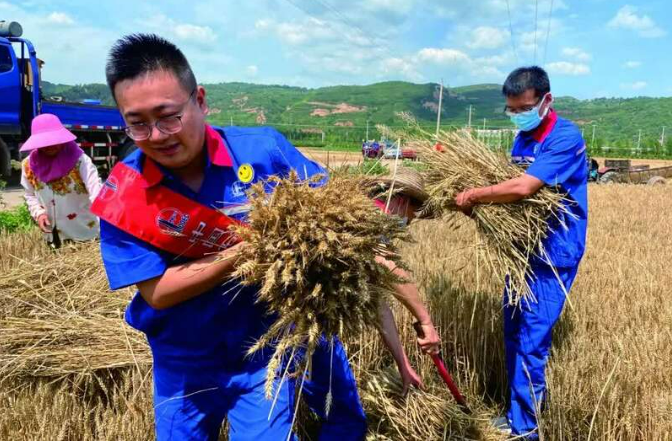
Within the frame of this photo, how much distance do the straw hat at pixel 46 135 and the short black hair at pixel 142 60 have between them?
244cm

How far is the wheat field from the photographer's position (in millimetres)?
2221

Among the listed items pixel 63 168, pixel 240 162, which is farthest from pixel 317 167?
pixel 63 168

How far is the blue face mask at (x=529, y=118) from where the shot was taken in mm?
2715

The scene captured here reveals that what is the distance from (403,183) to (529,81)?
143 centimetres

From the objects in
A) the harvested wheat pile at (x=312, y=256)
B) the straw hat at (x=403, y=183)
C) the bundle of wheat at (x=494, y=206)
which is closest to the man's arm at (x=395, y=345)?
the straw hat at (x=403, y=183)

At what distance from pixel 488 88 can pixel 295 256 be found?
156 metres

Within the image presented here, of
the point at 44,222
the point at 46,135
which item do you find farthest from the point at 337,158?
the point at 44,222

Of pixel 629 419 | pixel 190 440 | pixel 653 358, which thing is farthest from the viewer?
pixel 653 358

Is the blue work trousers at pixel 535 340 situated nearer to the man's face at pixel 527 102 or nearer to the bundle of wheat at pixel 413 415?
the bundle of wheat at pixel 413 415

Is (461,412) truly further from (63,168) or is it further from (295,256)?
(63,168)

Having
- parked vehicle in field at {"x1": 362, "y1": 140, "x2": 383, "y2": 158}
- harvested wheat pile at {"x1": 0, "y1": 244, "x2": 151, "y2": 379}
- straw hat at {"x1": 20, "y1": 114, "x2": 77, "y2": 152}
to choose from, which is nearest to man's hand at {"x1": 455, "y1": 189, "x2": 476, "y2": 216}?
parked vehicle in field at {"x1": 362, "y1": 140, "x2": 383, "y2": 158}

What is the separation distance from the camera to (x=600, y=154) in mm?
33531

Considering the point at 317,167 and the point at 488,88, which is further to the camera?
the point at 488,88

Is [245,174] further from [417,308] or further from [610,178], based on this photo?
[610,178]
